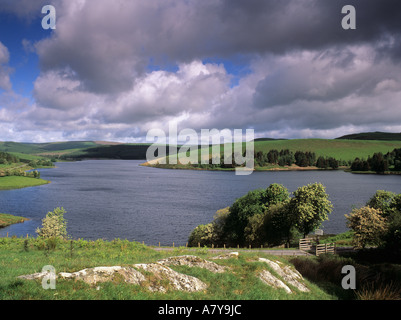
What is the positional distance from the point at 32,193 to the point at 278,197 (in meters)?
125

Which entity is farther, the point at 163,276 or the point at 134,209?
the point at 134,209

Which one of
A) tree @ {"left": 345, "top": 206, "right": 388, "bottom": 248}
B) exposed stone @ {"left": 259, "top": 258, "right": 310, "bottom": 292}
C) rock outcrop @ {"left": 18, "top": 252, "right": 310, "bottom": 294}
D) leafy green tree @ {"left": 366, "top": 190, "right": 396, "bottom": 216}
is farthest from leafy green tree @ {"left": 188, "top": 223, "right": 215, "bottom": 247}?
rock outcrop @ {"left": 18, "top": 252, "right": 310, "bottom": 294}

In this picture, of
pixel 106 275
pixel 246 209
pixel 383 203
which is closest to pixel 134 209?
pixel 246 209

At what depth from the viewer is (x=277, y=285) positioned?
789 inches

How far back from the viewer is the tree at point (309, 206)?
52812mm

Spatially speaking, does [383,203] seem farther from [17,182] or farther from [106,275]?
[17,182]

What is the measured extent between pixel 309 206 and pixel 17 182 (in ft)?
564

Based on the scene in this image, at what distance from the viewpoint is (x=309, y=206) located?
2087 inches

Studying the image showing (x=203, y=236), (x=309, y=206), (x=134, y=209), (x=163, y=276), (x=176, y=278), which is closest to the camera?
(x=163, y=276)

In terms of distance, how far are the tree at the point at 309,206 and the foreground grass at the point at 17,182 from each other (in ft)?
518

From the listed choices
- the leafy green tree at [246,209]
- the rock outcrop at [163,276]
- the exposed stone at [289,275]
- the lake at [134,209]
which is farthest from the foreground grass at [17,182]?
the exposed stone at [289,275]

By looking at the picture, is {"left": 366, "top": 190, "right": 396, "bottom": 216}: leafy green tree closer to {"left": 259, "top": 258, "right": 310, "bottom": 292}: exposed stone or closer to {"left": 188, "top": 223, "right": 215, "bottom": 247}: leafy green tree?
{"left": 188, "top": 223, "right": 215, "bottom": 247}: leafy green tree

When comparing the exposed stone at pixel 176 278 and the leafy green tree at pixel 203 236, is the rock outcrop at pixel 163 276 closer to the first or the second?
the exposed stone at pixel 176 278
